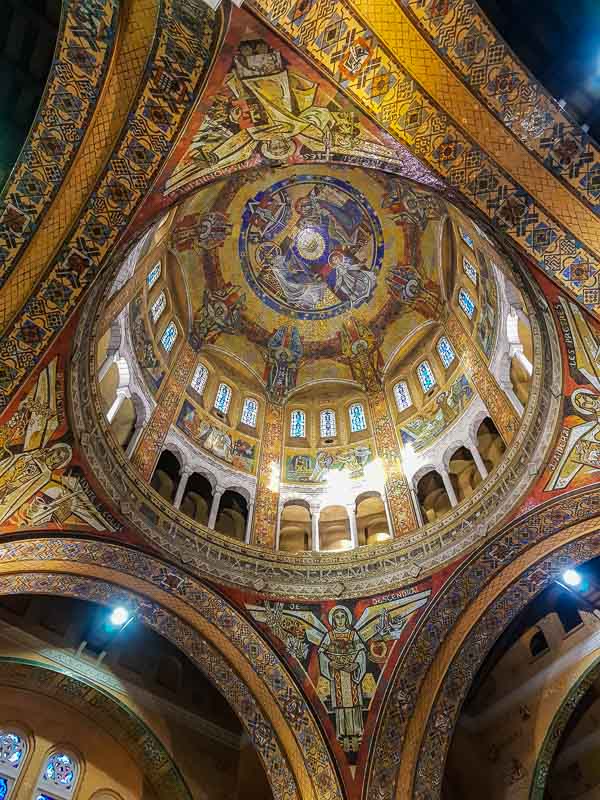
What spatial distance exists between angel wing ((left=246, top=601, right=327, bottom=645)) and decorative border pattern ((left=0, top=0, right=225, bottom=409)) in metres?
6.17

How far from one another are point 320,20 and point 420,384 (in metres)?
9.90

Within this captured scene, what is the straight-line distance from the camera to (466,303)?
14281 mm

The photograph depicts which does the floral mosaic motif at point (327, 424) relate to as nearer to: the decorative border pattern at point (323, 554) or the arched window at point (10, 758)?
the decorative border pattern at point (323, 554)

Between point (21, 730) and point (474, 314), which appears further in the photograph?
point (474, 314)


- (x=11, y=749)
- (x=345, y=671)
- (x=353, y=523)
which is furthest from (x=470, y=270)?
(x=11, y=749)

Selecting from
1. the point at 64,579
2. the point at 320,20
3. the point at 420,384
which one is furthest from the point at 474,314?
the point at 64,579

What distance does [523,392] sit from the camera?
12031mm

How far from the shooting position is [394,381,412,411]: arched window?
1548 centimetres

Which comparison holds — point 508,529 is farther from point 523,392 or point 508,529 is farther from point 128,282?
point 128,282

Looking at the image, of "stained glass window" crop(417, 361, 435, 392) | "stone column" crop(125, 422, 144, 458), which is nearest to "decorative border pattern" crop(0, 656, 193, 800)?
"stone column" crop(125, 422, 144, 458)

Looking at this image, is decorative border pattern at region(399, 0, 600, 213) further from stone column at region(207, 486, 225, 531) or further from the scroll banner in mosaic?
stone column at region(207, 486, 225, 531)

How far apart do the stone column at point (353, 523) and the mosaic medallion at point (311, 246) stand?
5.74 metres

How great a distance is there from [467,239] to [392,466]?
5573mm

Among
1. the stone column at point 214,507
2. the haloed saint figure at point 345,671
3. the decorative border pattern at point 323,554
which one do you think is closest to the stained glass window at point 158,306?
the decorative border pattern at point 323,554
